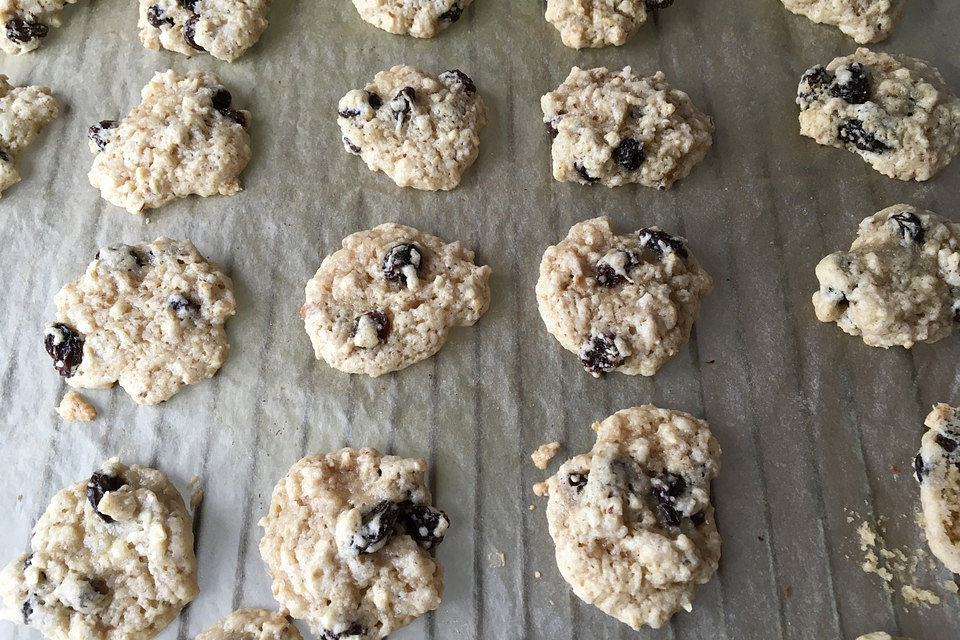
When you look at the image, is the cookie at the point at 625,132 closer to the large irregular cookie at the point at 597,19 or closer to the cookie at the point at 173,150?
the large irregular cookie at the point at 597,19

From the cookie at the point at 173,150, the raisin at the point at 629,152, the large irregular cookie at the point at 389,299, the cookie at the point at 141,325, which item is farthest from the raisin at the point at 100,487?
the raisin at the point at 629,152

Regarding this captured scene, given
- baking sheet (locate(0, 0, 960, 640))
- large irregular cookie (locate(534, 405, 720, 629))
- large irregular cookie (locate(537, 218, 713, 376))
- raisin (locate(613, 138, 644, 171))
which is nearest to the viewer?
large irregular cookie (locate(534, 405, 720, 629))

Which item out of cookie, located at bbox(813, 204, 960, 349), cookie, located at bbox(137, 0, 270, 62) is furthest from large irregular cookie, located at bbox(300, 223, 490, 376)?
cookie, located at bbox(813, 204, 960, 349)

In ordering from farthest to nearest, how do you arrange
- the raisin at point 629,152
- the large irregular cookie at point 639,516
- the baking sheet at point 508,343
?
the raisin at point 629,152 → the baking sheet at point 508,343 → the large irregular cookie at point 639,516

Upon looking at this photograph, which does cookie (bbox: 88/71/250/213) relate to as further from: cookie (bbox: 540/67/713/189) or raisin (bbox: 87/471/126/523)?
cookie (bbox: 540/67/713/189)

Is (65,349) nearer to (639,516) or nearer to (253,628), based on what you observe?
(253,628)

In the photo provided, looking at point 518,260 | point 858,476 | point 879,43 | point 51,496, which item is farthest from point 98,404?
point 879,43
